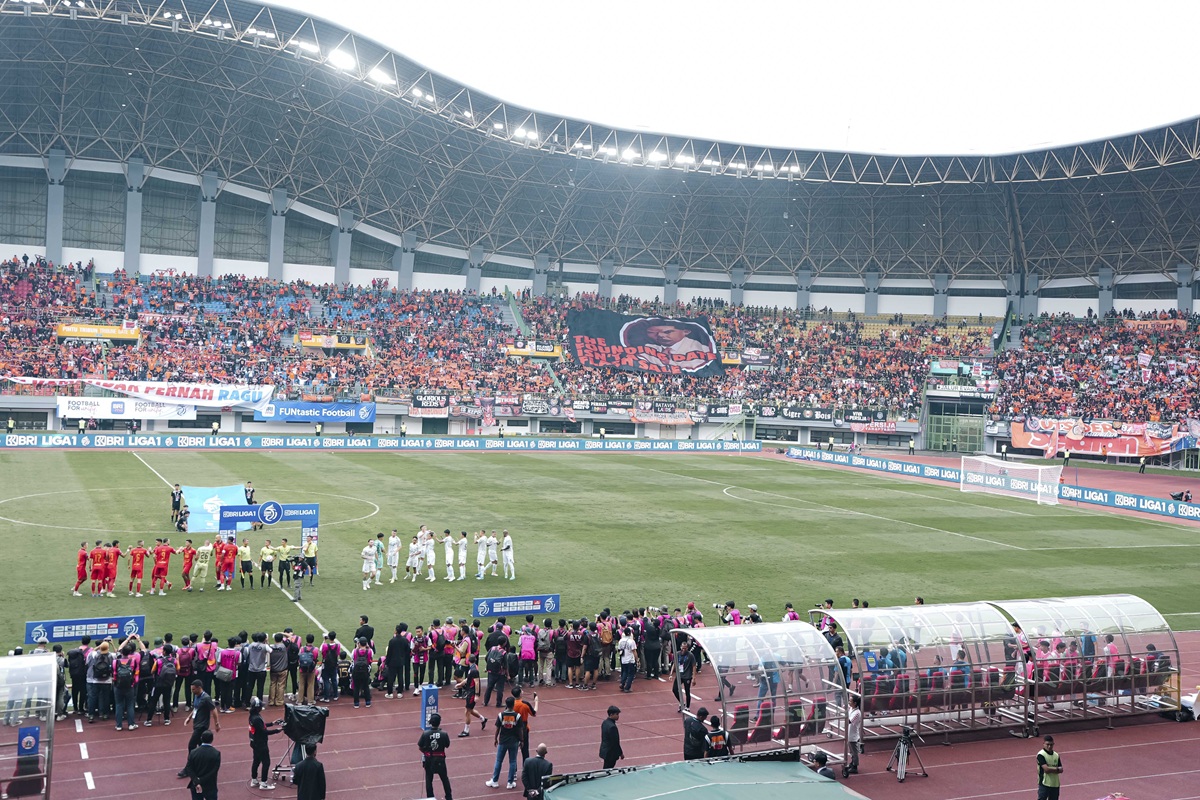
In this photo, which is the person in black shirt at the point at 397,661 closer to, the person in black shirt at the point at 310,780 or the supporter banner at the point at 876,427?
the person in black shirt at the point at 310,780

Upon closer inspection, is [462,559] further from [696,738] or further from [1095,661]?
[1095,661]

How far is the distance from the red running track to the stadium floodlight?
5432cm

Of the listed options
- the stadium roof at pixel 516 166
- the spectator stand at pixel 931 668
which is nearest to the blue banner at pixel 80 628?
the spectator stand at pixel 931 668

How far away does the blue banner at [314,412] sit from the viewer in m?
66.6

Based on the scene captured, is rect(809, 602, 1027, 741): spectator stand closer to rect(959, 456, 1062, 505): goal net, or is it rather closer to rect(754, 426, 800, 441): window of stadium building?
rect(959, 456, 1062, 505): goal net

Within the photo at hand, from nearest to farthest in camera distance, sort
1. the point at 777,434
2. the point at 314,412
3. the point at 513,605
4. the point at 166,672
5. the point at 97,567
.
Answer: the point at 166,672
the point at 513,605
the point at 97,567
the point at 314,412
the point at 777,434

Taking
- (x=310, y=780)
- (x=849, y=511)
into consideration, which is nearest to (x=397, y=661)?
(x=310, y=780)

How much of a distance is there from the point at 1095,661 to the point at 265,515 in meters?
20.1

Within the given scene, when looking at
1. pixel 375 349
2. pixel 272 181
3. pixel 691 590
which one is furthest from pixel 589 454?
pixel 691 590

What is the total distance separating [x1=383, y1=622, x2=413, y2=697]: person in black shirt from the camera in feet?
61.4

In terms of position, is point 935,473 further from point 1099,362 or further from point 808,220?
point 808,220

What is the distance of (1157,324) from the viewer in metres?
81.8

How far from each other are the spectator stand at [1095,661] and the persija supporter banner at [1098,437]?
5733 cm

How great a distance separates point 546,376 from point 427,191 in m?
18.1
